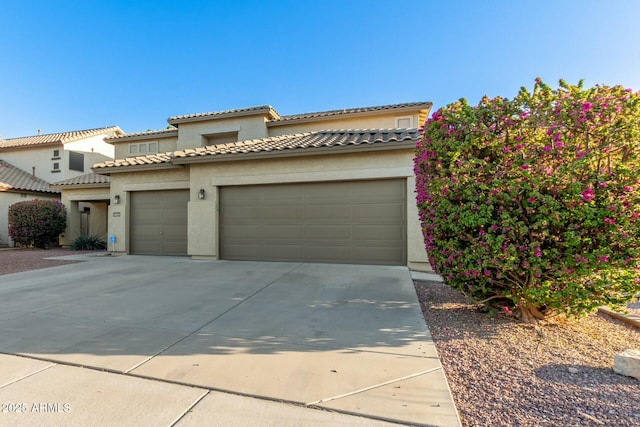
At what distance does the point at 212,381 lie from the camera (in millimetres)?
2488

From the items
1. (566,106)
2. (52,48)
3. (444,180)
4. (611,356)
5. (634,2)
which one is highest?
(52,48)

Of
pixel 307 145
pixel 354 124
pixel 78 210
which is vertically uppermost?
pixel 354 124

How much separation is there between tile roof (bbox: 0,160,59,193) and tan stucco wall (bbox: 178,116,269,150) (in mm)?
9616

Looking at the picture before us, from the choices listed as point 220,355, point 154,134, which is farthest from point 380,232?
point 154,134

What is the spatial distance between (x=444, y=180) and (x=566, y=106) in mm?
1559

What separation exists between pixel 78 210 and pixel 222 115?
9.29 m

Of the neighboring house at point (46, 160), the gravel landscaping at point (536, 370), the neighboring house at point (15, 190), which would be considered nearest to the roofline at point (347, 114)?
the gravel landscaping at point (536, 370)

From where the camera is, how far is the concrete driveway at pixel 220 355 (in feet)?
7.01

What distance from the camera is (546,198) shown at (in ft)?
11.0

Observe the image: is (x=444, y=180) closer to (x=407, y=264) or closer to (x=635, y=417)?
(x=635, y=417)

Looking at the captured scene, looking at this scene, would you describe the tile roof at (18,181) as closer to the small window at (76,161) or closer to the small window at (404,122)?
the small window at (76,161)

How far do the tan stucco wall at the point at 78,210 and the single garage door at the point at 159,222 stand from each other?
15.9 feet

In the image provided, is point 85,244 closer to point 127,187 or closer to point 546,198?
point 127,187

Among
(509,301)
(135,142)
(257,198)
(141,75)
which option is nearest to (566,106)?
(509,301)
